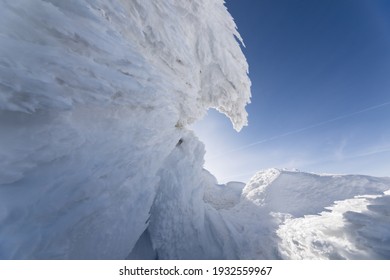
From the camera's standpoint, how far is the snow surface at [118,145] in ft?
13.4

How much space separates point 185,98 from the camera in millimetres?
9461

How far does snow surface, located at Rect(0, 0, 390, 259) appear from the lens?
4.09 metres

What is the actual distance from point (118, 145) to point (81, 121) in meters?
1.13

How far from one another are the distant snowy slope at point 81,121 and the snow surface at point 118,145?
0.02 meters

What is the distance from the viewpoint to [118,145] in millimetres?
5859

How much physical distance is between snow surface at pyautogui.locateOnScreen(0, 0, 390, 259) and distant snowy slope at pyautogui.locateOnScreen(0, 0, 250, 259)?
2 cm

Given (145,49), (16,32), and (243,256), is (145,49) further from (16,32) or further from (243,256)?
(243,256)
